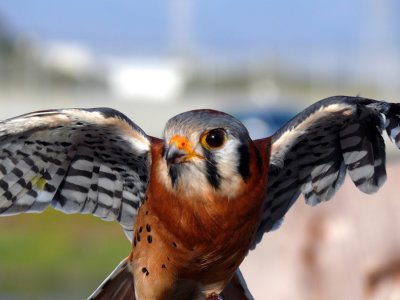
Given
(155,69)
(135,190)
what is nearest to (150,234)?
(135,190)

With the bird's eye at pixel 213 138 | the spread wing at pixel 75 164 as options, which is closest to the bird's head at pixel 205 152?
the bird's eye at pixel 213 138

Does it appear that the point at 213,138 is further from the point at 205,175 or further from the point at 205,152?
the point at 205,175

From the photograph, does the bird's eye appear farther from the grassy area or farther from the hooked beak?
the grassy area

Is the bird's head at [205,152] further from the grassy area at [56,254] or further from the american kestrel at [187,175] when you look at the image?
the grassy area at [56,254]

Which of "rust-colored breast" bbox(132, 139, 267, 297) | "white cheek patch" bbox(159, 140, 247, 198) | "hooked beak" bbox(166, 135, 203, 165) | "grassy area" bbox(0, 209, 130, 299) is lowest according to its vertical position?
"grassy area" bbox(0, 209, 130, 299)

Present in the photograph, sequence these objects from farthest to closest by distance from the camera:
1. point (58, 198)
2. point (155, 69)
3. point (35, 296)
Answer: point (155, 69) → point (35, 296) → point (58, 198)

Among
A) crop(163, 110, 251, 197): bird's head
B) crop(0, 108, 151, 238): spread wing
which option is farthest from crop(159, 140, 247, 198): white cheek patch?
crop(0, 108, 151, 238): spread wing

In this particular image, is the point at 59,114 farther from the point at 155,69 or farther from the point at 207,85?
the point at 155,69
